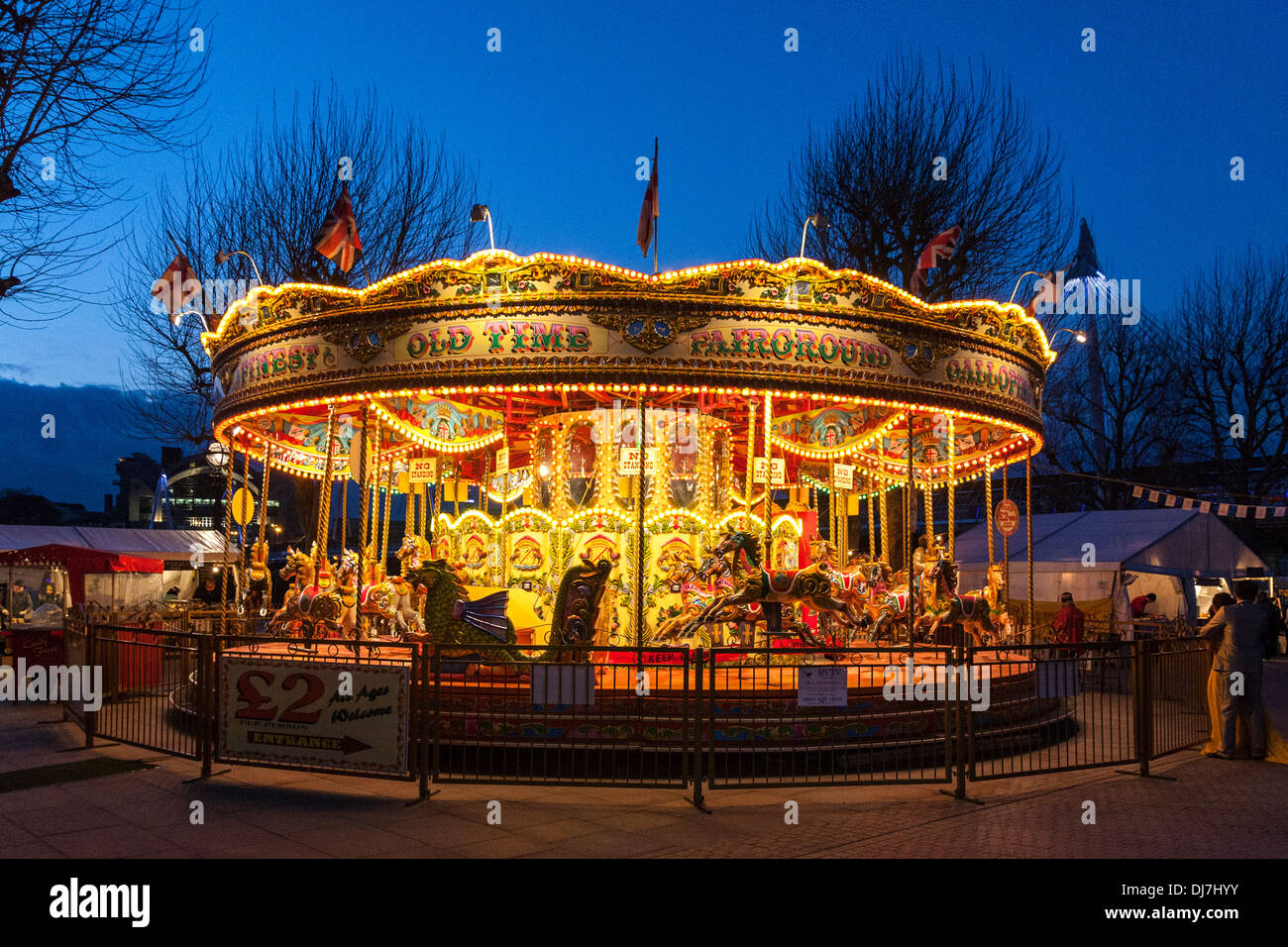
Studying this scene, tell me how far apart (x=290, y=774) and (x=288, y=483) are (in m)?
38.8

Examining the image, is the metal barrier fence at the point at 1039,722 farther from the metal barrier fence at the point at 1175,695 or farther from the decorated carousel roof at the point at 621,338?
the decorated carousel roof at the point at 621,338

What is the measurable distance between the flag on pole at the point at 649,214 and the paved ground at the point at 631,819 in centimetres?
667

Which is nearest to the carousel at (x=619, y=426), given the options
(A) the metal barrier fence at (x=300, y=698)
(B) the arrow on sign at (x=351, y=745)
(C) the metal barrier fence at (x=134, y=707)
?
(A) the metal barrier fence at (x=300, y=698)

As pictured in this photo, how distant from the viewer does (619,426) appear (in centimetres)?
1388

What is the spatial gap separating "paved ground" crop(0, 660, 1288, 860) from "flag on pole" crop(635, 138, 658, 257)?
6.67m

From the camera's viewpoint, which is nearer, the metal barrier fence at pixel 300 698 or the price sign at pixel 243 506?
the metal barrier fence at pixel 300 698

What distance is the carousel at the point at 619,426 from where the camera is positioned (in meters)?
10.4

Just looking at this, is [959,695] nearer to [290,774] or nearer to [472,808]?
[472,808]

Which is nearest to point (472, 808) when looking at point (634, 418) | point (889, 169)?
point (634, 418)

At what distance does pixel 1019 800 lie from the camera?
7.98 meters

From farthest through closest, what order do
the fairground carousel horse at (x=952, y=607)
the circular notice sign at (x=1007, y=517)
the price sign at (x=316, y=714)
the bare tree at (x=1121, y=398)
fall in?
the bare tree at (x=1121, y=398) → the circular notice sign at (x=1007, y=517) → the fairground carousel horse at (x=952, y=607) → the price sign at (x=316, y=714)

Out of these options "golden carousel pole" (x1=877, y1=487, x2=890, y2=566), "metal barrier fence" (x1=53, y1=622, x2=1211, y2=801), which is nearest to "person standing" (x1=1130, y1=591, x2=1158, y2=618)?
"golden carousel pole" (x1=877, y1=487, x2=890, y2=566)

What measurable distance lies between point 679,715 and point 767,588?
2871 mm
